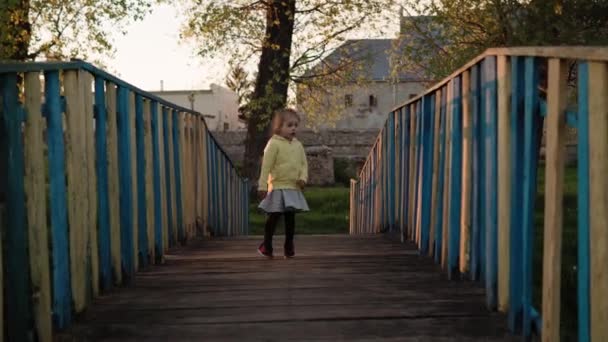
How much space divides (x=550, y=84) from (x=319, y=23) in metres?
16.9

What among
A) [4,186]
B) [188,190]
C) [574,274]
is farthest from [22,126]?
[574,274]

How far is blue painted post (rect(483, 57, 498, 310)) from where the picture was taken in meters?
4.27

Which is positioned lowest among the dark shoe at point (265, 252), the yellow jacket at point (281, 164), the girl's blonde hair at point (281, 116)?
the dark shoe at point (265, 252)

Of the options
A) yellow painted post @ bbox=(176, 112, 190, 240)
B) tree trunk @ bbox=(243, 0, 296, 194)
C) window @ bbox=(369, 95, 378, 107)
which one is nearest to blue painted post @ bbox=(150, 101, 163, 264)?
yellow painted post @ bbox=(176, 112, 190, 240)

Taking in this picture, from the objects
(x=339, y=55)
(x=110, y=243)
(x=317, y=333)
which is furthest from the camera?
(x=339, y=55)

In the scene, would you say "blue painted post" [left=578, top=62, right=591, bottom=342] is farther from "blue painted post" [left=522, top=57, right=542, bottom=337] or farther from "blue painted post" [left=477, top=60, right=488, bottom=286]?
"blue painted post" [left=477, top=60, right=488, bottom=286]

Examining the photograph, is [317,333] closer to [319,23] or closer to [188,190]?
[188,190]


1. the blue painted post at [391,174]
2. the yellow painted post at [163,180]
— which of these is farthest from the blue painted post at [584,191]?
the blue painted post at [391,174]

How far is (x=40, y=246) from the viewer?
3854mm

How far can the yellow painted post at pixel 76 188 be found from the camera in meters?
4.24

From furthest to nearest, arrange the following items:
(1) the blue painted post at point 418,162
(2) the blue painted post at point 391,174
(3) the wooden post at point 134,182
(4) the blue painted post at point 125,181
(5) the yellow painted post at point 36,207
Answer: (2) the blue painted post at point 391,174 < (1) the blue painted post at point 418,162 < (3) the wooden post at point 134,182 < (4) the blue painted post at point 125,181 < (5) the yellow painted post at point 36,207

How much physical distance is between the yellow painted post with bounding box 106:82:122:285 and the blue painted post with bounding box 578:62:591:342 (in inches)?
118

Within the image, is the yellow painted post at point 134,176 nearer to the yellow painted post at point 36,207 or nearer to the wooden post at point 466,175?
the yellow painted post at point 36,207

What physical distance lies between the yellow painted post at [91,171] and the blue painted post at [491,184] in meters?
2.11
